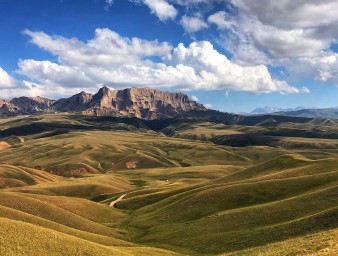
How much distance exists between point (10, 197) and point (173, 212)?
151 feet

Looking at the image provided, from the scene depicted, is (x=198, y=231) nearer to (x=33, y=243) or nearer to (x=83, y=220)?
(x=83, y=220)

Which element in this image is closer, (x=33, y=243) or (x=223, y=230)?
(x=33, y=243)

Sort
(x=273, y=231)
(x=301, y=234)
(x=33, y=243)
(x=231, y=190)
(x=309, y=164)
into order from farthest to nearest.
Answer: (x=309, y=164) < (x=231, y=190) < (x=273, y=231) < (x=301, y=234) < (x=33, y=243)

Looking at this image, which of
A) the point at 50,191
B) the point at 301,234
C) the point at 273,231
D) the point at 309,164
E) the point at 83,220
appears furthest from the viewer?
the point at 50,191

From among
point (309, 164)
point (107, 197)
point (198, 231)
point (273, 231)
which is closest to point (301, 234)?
point (273, 231)

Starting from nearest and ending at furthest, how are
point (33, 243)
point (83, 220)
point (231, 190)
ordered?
1. point (33, 243)
2. point (83, 220)
3. point (231, 190)

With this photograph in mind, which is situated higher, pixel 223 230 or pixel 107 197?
pixel 223 230

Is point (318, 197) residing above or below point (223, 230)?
above

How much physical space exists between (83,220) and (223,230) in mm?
39770

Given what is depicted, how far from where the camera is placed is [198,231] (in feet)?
280

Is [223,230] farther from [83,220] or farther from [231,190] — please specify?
[83,220]

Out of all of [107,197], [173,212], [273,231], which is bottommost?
[107,197]

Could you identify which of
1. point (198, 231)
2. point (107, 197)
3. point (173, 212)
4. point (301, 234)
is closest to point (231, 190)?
point (173, 212)

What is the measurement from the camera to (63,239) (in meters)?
59.2
